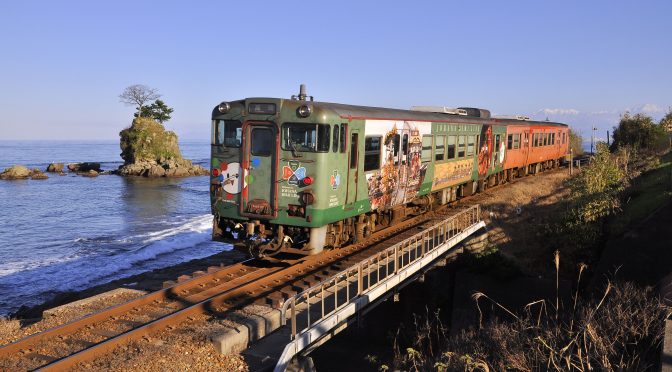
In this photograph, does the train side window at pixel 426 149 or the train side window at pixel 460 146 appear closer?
the train side window at pixel 426 149

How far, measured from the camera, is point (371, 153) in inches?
552

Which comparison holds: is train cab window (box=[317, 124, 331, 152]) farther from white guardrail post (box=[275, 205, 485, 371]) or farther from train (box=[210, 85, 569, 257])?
white guardrail post (box=[275, 205, 485, 371])

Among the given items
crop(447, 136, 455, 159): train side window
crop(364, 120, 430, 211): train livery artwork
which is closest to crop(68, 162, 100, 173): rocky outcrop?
crop(447, 136, 455, 159): train side window

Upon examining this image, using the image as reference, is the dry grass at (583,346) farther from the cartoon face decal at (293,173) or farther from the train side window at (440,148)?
the train side window at (440,148)

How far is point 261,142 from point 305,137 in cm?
106

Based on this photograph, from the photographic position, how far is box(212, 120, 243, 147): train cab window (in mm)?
12703

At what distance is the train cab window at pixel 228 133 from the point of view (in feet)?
41.7

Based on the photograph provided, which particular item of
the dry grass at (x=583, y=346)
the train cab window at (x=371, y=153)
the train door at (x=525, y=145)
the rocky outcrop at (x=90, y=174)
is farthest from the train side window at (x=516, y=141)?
the rocky outcrop at (x=90, y=174)

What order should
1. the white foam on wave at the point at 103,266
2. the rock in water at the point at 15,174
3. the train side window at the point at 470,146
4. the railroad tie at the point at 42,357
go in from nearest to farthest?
the railroad tie at the point at 42,357
the train side window at the point at 470,146
the white foam on wave at the point at 103,266
the rock in water at the point at 15,174

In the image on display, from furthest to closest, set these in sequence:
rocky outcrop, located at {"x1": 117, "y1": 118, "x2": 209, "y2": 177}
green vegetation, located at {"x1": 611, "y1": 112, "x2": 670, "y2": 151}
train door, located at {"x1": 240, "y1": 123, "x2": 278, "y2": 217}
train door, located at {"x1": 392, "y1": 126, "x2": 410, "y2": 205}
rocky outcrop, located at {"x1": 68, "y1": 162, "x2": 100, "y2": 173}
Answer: rocky outcrop, located at {"x1": 68, "y1": 162, "x2": 100, "y2": 173} → rocky outcrop, located at {"x1": 117, "y1": 118, "x2": 209, "y2": 177} → green vegetation, located at {"x1": 611, "y1": 112, "x2": 670, "y2": 151} → train door, located at {"x1": 392, "y1": 126, "x2": 410, "y2": 205} → train door, located at {"x1": 240, "y1": 123, "x2": 278, "y2": 217}

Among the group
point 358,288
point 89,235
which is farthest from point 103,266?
point 358,288

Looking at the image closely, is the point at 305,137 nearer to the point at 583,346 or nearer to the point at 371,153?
the point at 371,153

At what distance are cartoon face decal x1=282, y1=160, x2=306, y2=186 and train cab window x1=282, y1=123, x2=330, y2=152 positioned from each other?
12.8 inches

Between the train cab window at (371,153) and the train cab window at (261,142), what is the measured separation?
2.49m
